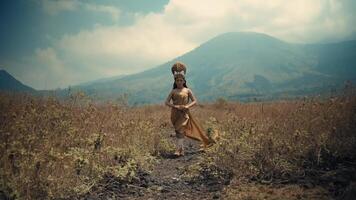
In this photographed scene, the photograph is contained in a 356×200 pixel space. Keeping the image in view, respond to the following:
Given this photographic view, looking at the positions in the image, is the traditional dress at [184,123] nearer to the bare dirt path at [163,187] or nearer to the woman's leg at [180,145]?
the woman's leg at [180,145]

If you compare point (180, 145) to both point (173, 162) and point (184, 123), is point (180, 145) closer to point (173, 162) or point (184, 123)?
point (184, 123)

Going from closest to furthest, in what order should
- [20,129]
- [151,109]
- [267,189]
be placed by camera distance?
[267,189] < [20,129] < [151,109]

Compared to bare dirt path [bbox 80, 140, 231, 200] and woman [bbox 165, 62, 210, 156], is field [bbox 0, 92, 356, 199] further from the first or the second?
woman [bbox 165, 62, 210, 156]

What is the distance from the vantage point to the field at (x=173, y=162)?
6285 millimetres

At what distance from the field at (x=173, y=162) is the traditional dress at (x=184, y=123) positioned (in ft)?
3.92

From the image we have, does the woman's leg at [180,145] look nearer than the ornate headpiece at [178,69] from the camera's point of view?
Yes

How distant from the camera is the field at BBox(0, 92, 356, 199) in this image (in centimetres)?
629

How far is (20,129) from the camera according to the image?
25.2ft

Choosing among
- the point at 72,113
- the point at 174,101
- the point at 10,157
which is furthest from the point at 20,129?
the point at 174,101

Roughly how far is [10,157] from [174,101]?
5.28m

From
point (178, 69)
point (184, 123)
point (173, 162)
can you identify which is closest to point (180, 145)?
point (184, 123)

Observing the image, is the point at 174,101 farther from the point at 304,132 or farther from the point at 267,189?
the point at 267,189

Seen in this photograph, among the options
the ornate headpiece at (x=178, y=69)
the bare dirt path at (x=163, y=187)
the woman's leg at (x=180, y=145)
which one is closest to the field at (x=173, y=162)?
the bare dirt path at (x=163, y=187)

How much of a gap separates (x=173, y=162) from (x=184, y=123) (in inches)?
56.7
